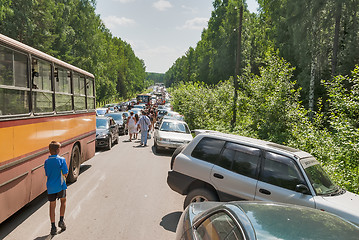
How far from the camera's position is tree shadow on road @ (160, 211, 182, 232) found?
552 cm

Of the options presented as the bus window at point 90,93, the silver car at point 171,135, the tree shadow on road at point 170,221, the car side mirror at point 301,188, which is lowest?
the tree shadow on road at point 170,221

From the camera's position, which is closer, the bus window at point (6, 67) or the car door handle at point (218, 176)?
the bus window at point (6, 67)

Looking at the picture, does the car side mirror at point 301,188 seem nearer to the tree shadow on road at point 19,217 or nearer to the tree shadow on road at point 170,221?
the tree shadow on road at point 170,221

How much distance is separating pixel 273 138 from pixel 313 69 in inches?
596

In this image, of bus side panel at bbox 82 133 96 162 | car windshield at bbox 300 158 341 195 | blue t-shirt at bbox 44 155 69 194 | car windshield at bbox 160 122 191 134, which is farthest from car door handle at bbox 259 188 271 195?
car windshield at bbox 160 122 191 134

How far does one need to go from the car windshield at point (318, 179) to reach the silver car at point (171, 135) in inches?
361

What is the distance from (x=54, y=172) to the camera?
16.6 ft

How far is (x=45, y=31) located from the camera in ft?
112

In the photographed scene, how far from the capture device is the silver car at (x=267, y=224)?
2.29 m

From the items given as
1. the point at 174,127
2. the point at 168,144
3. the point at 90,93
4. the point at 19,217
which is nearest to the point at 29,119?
the point at 19,217

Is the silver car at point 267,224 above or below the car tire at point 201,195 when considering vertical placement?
above

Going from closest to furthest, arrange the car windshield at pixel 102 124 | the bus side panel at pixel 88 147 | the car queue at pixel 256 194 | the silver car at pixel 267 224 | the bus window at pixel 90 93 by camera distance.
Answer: the silver car at pixel 267 224
the car queue at pixel 256 194
the bus side panel at pixel 88 147
the bus window at pixel 90 93
the car windshield at pixel 102 124

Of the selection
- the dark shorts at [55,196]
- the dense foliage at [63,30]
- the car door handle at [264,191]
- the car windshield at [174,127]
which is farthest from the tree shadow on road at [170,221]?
the dense foliage at [63,30]

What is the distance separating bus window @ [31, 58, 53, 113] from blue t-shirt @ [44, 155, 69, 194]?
5.20ft
